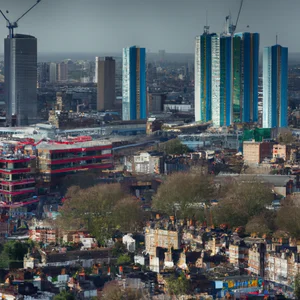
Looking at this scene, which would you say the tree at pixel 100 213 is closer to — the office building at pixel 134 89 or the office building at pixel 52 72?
the office building at pixel 134 89

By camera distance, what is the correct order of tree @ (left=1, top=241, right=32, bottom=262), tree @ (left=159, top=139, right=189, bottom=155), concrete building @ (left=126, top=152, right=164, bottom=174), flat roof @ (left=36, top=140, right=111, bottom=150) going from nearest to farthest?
A: tree @ (left=1, top=241, right=32, bottom=262), flat roof @ (left=36, top=140, right=111, bottom=150), concrete building @ (left=126, top=152, right=164, bottom=174), tree @ (left=159, top=139, right=189, bottom=155)

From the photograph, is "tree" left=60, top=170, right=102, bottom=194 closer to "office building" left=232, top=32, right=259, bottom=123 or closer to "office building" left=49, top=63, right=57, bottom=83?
"office building" left=232, top=32, right=259, bottom=123

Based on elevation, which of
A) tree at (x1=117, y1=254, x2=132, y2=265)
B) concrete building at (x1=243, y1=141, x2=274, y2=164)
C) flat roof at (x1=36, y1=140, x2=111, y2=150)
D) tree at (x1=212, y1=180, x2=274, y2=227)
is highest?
flat roof at (x1=36, y1=140, x2=111, y2=150)

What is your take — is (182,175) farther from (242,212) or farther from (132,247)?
(132,247)

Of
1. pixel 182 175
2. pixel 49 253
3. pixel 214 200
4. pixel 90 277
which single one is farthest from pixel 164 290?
pixel 182 175

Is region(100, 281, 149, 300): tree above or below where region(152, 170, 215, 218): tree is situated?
below

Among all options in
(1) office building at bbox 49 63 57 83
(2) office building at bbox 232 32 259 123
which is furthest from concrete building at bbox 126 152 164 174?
(1) office building at bbox 49 63 57 83
